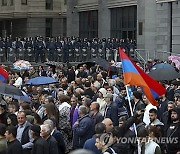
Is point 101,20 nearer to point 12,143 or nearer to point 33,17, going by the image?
point 33,17

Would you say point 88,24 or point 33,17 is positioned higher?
point 33,17

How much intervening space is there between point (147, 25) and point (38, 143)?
1267 inches

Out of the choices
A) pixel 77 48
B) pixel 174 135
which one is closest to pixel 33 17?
pixel 77 48

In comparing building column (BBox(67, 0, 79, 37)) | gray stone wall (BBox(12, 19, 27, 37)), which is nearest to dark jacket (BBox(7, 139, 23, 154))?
building column (BBox(67, 0, 79, 37))

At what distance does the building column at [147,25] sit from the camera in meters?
42.3

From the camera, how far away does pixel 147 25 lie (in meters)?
42.5

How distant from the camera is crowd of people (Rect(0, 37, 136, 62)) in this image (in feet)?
135

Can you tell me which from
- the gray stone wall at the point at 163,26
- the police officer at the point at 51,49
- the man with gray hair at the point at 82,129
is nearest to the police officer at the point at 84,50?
the police officer at the point at 51,49

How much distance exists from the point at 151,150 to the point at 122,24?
37809mm

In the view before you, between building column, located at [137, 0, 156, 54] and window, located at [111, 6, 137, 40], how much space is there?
2.98 metres

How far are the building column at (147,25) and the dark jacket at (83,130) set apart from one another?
2883 centimetres

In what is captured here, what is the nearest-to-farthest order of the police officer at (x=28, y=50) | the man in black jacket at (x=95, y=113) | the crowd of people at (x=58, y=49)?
the man in black jacket at (x=95, y=113)
the crowd of people at (x=58, y=49)
the police officer at (x=28, y=50)

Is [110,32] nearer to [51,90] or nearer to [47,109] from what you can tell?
[51,90]

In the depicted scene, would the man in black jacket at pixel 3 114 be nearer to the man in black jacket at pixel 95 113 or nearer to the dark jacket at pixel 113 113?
the man in black jacket at pixel 95 113
